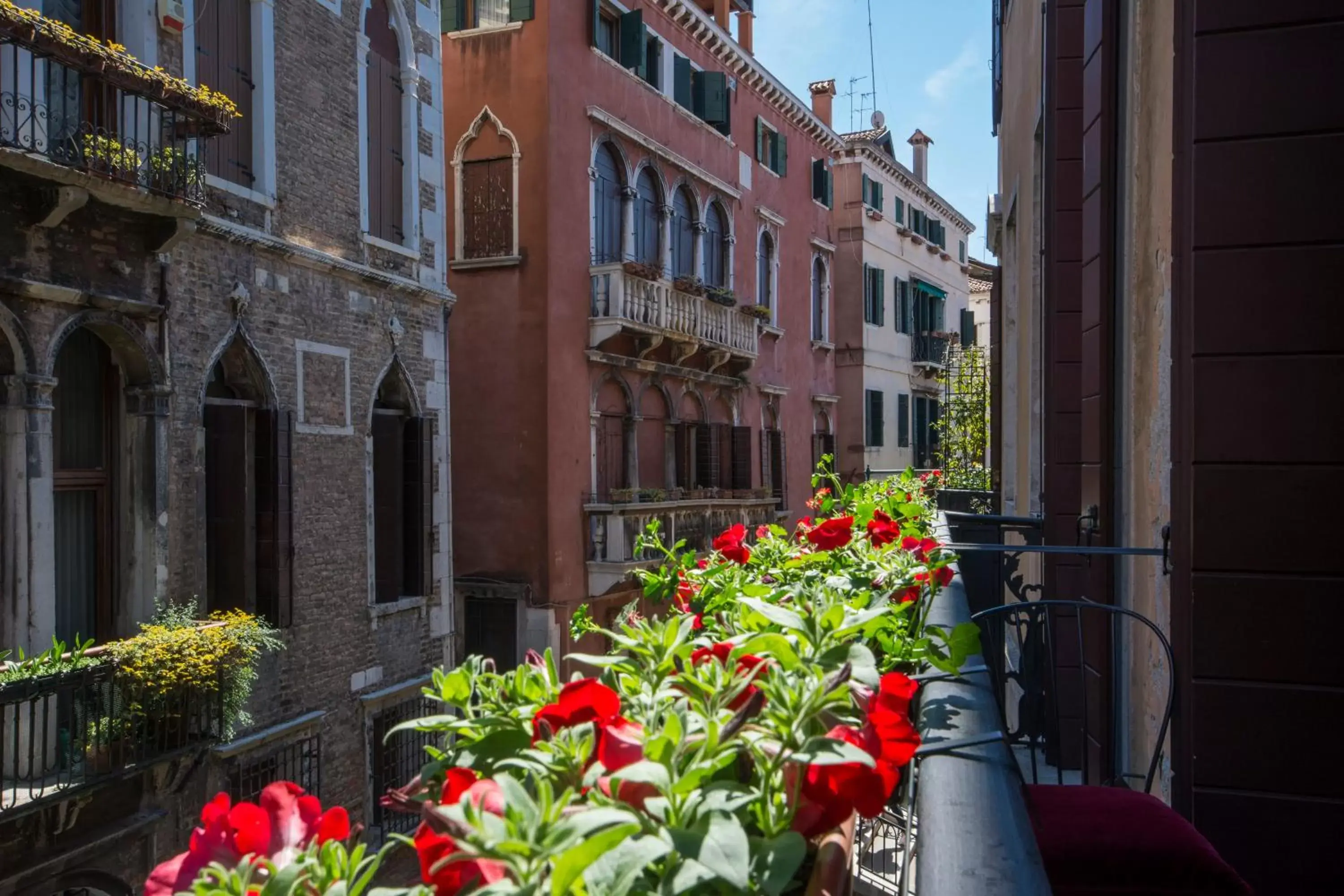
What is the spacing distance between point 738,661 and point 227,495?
29.0 feet

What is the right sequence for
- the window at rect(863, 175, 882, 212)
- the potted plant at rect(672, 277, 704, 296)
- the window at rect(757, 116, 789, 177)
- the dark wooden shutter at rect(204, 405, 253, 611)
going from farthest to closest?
the window at rect(863, 175, 882, 212)
the window at rect(757, 116, 789, 177)
the potted plant at rect(672, 277, 704, 296)
the dark wooden shutter at rect(204, 405, 253, 611)

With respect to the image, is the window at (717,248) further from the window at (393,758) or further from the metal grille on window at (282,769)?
the metal grille on window at (282,769)

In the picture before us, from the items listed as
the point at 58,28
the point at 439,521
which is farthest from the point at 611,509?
the point at 58,28

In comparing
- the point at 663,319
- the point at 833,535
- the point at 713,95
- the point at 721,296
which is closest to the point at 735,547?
the point at 833,535

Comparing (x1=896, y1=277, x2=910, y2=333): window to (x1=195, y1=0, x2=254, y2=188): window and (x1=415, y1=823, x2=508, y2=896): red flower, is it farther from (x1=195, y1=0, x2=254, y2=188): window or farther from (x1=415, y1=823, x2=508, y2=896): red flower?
(x1=415, y1=823, x2=508, y2=896): red flower

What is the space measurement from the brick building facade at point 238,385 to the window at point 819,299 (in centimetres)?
1313

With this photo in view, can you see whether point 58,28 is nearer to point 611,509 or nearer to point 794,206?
point 611,509

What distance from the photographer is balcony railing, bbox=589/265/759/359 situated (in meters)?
15.5

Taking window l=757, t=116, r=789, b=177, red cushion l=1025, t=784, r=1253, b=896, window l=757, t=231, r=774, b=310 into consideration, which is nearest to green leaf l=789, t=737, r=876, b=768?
red cushion l=1025, t=784, r=1253, b=896

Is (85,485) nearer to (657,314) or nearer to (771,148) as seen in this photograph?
(657,314)

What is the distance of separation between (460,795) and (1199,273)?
261 cm

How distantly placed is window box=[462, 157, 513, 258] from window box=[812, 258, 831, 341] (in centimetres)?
1072

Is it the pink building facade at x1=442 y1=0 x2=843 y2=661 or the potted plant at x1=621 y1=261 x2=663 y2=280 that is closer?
the pink building facade at x1=442 y1=0 x2=843 y2=661

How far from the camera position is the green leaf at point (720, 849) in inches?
32.5
